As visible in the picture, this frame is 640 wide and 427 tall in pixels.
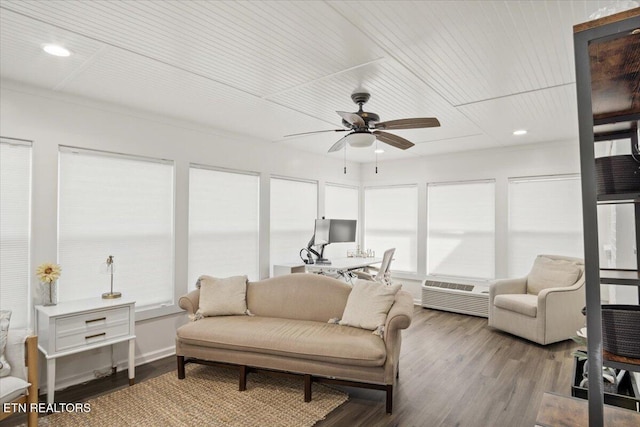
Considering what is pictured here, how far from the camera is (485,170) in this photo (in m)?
5.59

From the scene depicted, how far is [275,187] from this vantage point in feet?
17.3

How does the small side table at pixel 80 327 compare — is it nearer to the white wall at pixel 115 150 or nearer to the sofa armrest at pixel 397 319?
the white wall at pixel 115 150

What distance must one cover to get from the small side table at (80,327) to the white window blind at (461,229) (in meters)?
4.76

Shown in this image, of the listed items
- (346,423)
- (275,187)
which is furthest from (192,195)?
(346,423)

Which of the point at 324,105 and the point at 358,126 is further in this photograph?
the point at 324,105

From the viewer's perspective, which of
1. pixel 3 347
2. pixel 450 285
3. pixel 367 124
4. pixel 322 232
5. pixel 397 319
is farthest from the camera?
pixel 450 285

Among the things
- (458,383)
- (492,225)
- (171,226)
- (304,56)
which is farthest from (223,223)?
(492,225)

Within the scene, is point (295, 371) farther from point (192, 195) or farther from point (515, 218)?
point (515, 218)

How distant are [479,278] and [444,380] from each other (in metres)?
2.81

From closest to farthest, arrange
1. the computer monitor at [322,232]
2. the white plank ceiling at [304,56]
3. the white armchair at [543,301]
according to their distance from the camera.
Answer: the white plank ceiling at [304,56]
the white armchair at [543,301]
the computer monitor at [322,232]

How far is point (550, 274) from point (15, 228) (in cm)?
591

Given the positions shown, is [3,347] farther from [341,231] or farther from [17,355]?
[341,231]

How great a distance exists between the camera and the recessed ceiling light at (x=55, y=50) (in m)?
2.31

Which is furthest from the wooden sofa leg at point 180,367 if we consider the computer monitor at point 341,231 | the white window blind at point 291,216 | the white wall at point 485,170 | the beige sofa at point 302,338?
the white wall at point 485,170
